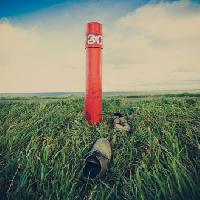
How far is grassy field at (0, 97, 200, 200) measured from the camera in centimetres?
303

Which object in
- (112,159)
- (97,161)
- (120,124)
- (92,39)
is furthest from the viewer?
(92,39)

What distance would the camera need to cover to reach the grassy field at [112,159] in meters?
3.03

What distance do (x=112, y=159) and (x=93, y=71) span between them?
145 centimetres

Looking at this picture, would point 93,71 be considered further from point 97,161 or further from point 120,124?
point 97,161

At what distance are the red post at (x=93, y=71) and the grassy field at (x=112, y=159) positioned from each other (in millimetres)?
191

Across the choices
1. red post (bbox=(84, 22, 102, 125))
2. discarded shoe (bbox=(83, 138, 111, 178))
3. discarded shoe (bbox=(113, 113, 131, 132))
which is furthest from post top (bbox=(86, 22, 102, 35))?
discarded shoe (bbox=(83, 138, 111, 178))

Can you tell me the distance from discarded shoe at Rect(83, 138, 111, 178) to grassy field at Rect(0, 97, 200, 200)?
0.28 ft

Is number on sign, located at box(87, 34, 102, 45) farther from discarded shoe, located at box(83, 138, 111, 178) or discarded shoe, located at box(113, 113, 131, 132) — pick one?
discarded shoe, located at box(83, 138, 111, 178)

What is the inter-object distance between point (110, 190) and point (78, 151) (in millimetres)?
708

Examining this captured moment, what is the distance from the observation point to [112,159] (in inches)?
140

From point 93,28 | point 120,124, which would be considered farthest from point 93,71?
point 120,124

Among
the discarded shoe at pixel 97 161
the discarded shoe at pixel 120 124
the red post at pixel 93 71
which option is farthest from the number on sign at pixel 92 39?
the discarded shoe at pixel 97 161

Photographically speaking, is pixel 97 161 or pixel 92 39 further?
pixel 92 39

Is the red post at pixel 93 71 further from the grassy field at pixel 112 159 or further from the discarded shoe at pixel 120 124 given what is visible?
the discarded shoe at pixel 120 124
